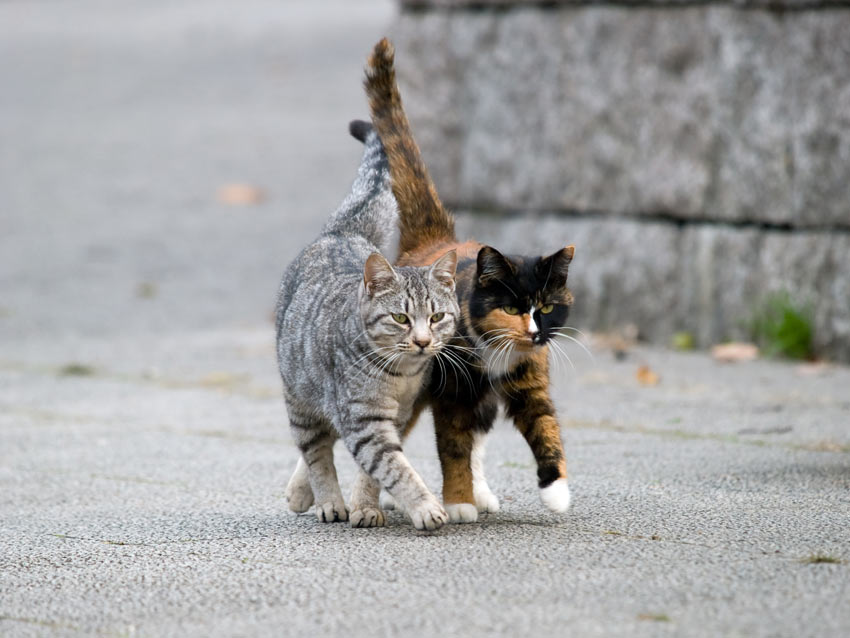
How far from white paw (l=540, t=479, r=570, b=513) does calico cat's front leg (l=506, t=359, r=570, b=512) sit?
0.04 m

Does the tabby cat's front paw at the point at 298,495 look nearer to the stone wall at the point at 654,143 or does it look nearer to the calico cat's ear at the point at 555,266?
the calico cat's ear at the point at 555,266

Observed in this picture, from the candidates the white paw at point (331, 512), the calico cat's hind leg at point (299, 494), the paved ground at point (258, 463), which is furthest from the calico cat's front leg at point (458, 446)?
the calico cat's hind leg at point (299, 494)

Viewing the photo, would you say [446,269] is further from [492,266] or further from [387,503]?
[387,503]

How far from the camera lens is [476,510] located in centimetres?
390

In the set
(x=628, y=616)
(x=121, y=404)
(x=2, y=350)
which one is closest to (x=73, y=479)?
(x=121, y=404)

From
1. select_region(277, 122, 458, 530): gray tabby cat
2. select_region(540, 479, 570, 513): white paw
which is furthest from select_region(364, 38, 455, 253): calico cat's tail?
select_region(540, 479, 570, 513): white paw

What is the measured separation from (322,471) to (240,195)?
7337mm

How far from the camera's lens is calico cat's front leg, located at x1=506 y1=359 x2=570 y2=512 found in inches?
149

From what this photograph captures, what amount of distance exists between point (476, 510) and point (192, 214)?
23.9 feet

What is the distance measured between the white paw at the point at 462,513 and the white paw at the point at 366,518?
23 centimetres

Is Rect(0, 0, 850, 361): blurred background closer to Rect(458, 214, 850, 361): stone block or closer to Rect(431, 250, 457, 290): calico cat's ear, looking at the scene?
Rect(458, 214, 850, 361): stone block

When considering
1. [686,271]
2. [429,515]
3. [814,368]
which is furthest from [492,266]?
[686,271]

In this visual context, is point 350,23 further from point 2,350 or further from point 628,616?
point 628,616

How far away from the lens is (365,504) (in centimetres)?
393
